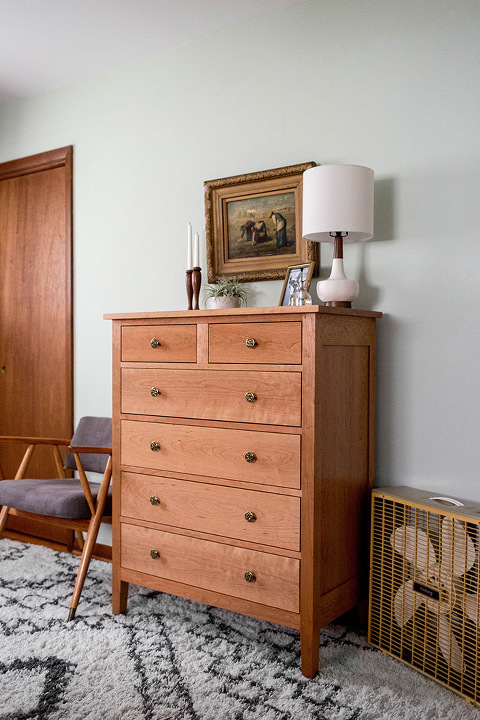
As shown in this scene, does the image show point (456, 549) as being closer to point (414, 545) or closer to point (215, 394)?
point (414, 545)

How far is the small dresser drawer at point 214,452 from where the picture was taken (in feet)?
7.40

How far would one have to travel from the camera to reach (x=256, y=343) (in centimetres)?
231

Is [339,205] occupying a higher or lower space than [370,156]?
lower

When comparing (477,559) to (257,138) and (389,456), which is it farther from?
(257,138)

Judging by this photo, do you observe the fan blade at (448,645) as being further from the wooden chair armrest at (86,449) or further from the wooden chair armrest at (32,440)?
the wooden chair armrest at (32,440)

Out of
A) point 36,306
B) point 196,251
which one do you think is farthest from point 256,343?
point 36,306

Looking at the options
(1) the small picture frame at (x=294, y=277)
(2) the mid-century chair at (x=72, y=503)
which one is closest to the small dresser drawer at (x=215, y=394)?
(2) the mid-century chair at (x=72, y=503)

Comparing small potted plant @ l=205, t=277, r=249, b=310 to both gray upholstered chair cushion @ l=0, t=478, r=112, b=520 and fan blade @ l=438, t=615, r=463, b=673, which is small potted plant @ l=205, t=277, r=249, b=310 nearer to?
gray upholstered chair cushion @ l=0, t=478, r=112, b=520

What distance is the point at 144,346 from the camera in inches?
104

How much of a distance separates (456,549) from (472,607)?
0.62 feet

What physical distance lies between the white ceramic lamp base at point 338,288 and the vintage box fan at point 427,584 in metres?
0.77

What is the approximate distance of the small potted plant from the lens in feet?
9.53

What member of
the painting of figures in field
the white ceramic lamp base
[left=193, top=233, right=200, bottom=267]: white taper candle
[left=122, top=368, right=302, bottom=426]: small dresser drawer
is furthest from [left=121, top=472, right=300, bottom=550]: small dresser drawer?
the painting of figures in field

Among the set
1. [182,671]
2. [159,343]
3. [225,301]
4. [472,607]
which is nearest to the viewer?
[472,607]
